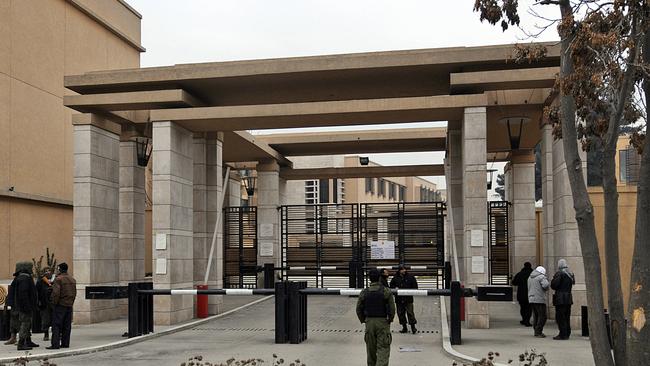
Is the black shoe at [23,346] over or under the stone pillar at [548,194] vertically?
under

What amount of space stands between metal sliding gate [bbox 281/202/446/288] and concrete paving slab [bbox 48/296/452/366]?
6.43 meters

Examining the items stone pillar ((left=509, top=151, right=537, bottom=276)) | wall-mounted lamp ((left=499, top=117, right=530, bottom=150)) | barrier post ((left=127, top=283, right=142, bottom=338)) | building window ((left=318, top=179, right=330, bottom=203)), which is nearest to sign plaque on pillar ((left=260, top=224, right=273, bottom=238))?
stone pillar ((left=509, top=151, right=537, bottom=276))

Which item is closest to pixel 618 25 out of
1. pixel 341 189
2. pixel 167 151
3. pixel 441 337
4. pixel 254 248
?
pixel 441 337

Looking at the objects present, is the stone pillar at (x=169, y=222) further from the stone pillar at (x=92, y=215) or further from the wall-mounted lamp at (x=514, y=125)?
the wall-mounted lamp at (x=514, y=125)

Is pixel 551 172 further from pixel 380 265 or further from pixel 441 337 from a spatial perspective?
pixel 380 265

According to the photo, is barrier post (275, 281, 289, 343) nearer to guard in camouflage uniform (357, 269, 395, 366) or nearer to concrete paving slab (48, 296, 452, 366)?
concrete paving slab (48, 296, 452, 366)

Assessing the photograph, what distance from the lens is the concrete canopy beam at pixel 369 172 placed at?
1236 inches

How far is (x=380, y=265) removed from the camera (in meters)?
28.6

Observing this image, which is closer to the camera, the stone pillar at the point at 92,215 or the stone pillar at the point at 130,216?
the stone pillar at the point at 92,215

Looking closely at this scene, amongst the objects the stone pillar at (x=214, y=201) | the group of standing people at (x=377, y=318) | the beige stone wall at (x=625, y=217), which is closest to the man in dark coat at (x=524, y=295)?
the beige stone wall at (x=625, y=217)

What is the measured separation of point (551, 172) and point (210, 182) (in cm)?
956

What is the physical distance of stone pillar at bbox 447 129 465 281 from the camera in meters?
Result: 21.8

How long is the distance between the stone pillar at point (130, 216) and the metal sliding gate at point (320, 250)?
7146mm

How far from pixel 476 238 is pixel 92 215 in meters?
9.68
